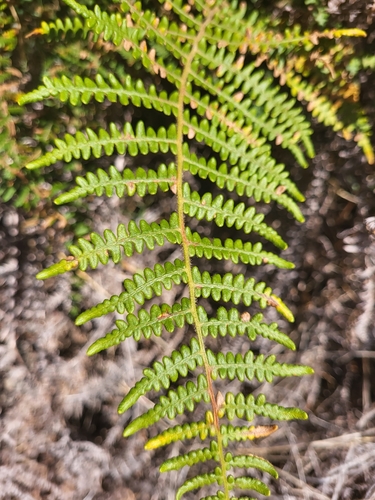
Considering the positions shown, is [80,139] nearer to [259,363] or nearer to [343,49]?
[259,363]

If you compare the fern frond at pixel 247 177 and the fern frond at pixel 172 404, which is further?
the fern frond at pixel 247 177

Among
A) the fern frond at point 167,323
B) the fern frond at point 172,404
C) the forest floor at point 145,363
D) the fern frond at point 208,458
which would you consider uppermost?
the fern frond at point 167,323

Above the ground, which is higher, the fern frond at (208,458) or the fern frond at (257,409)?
the fern frond at (257,409)

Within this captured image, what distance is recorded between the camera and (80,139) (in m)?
1.09

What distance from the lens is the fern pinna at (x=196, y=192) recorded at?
1.04 m

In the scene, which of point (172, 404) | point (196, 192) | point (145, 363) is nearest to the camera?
point (172, 404)

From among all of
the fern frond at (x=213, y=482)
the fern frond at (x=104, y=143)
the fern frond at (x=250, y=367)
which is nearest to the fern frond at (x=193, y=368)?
the fern frond at (x=250, y=367)

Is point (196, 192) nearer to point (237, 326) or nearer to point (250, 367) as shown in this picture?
point (237, 326)

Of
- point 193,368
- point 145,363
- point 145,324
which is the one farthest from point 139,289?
point 145,363

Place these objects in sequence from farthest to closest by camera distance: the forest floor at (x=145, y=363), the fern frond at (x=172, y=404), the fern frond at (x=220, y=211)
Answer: the forest floor at (x=145, y=363)
the fern frond at (x=220, y=211)
the fern frond at (x=172, y=404)

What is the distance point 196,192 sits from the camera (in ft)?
3.80

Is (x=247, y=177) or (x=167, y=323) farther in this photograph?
(x=247, y=177)

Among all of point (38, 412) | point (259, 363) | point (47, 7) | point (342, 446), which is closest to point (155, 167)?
point (47, 7)

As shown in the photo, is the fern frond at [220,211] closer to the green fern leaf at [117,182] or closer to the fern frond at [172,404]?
the green fern leaf at [117,182]
